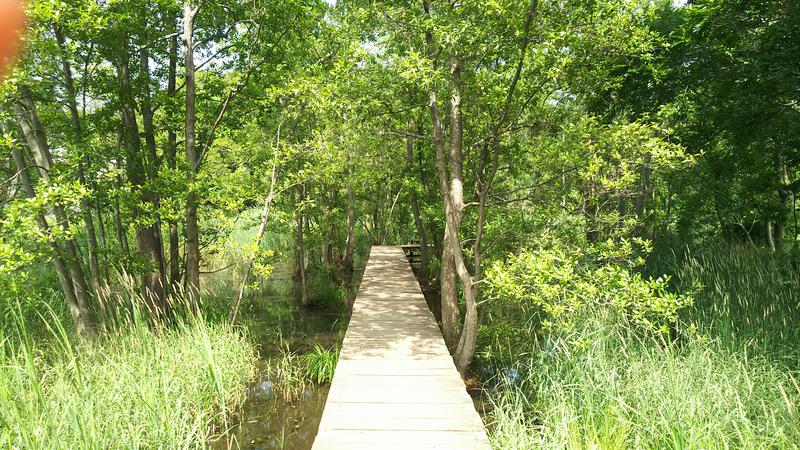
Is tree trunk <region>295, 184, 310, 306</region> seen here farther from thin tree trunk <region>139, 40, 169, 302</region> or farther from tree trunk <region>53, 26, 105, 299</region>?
tree trunk <region>53, 26, 105, 299</region>

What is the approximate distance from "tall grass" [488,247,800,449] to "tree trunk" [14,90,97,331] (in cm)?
524

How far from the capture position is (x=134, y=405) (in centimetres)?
443

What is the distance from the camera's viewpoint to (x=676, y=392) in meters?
3.96

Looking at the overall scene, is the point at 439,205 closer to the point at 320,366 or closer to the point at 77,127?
the point at 320,366

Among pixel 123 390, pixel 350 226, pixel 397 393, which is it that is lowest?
pixel 397 393

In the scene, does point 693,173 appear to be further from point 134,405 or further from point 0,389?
point 0,389

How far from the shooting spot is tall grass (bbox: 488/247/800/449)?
3820mm

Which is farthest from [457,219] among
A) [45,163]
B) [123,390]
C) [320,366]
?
[45,163]

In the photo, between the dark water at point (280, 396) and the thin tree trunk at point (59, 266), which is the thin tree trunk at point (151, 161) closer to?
the thin tree trunk at point (59, 266)

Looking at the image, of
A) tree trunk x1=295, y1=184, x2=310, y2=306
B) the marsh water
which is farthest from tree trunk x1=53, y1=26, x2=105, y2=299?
tree trunk x1=295, y1=184, x2=310, y2=306

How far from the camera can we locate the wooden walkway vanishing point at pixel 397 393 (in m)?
3.95

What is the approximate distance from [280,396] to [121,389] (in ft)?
8.42

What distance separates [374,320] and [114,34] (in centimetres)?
532

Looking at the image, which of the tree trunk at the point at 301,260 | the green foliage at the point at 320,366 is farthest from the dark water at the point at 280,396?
the tree trunk at the point at 301,260
